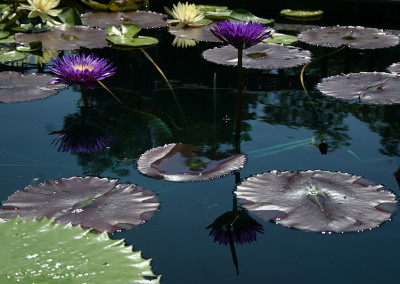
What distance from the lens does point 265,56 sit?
3588 millimetres

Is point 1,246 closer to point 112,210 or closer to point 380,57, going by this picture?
point 112,210

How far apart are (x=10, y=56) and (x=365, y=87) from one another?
2.29 metres

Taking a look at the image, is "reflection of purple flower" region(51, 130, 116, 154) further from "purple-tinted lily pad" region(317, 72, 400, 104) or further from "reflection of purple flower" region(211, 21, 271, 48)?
"purple-tinted lily pad" region(317, 72, 400, 104)

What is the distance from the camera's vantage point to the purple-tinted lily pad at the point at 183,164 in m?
2.17

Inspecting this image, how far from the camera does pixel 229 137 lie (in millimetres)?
2609

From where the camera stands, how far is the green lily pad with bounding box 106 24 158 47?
13.2ft

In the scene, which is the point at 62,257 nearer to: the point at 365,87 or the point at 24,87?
the point at 24,87

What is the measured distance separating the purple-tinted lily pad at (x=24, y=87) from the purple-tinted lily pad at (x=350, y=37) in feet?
6.11

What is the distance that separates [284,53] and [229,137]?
48.4 inches

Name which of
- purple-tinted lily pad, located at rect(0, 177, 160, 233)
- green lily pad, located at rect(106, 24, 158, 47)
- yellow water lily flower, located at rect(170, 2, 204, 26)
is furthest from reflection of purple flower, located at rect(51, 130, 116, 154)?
Result: yellow water lily flower, located at rect(170, 2, 204, 26)

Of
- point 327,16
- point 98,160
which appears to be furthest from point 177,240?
point 327,16

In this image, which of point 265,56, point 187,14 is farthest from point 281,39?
point 187,14

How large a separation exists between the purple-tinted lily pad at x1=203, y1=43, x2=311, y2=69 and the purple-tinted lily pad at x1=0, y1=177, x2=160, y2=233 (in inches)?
64.4

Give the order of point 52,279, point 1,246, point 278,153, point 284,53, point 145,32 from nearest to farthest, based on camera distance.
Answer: point 52,279 → point 1,246 → point 278,153 → point 284,53 → point 145,32
